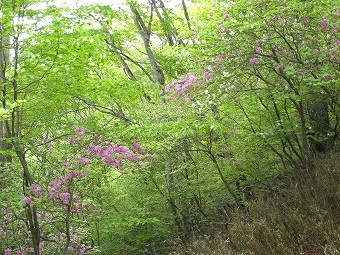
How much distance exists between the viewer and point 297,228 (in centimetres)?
462

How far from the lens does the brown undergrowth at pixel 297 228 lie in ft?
13.3

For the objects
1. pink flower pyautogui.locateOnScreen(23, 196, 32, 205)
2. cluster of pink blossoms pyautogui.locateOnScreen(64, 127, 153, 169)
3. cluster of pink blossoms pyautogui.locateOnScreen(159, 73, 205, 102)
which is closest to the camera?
pink flower pyautogui.locateOnScreen(23, 196, 32, 205)

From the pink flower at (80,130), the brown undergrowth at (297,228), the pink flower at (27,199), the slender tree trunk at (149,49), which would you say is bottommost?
the brown undergrowth at (297,228)

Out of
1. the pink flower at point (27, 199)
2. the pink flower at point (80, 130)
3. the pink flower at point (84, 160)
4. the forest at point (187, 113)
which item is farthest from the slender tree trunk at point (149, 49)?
Result: the pink flower at point (27, 199)

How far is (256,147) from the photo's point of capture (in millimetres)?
7910

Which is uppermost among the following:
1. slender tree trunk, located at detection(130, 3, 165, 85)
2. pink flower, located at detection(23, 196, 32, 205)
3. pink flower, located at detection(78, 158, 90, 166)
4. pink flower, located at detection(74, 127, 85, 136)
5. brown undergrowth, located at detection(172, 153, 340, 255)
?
slender tree trunk, located at detection(130, 3, 165, 85)

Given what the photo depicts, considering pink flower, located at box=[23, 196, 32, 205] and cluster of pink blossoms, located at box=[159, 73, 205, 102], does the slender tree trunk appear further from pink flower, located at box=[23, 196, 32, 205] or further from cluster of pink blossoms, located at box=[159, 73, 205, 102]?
pink flower, located at box=[23, 196, 32, 205]

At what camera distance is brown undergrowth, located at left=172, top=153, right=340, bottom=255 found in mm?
4062

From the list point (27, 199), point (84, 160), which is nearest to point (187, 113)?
Answer: point (84, 160)

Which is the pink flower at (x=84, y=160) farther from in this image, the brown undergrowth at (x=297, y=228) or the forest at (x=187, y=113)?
the brown undergrowth at (x=297, y=228)

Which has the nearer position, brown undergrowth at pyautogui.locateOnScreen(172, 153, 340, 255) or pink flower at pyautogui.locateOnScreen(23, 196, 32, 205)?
brown undergrowth at pyautogui.locateOnScreen(172, 153, 340, 255)

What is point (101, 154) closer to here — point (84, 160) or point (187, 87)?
point (84, 160)

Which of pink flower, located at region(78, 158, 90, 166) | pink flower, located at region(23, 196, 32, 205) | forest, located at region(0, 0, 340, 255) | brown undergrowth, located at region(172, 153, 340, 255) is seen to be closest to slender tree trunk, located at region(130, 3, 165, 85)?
forest, located at region(0, 0, 340, 255)

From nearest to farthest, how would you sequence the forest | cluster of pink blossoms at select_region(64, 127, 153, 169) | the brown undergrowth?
the brown undergrowth < the forest < cluster of pink blossoms at select_region(64, 127, 153, 169)
